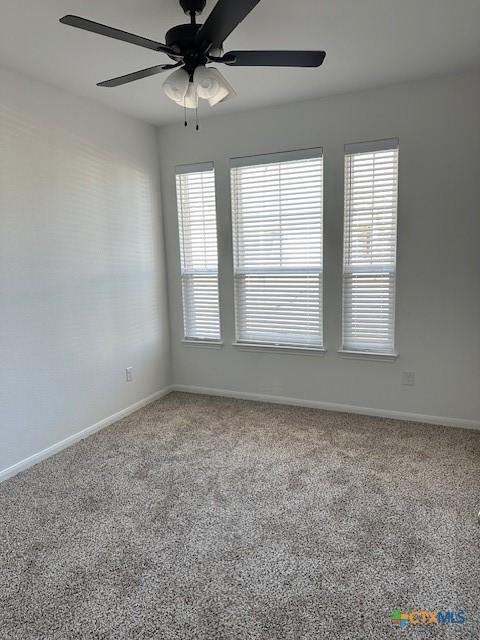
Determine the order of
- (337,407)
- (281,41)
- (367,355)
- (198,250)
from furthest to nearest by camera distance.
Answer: (198,250)
(337,407)
(367,355)
(281,41)

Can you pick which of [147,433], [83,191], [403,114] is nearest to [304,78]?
[403,114]

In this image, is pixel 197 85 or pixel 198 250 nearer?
pixel 197 85

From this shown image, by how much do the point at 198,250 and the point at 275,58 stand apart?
2.33 meters

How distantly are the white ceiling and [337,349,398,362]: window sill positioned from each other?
2106 millimetres

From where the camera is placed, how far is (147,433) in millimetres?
3424

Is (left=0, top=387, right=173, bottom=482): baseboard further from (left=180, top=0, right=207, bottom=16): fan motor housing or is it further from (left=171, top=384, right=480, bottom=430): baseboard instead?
(left=180, top=0, right=207, bottom=16): fan motor housing

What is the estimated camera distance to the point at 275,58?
77.3 inches

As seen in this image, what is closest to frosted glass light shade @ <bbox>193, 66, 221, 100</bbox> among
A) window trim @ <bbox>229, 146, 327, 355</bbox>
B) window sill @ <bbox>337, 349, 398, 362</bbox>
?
window trim @ <bbox>229, 146, 327, 355</bbox>

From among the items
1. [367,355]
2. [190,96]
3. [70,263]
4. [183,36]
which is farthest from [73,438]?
[183,36]

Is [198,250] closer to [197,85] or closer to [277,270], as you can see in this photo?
[277,270]

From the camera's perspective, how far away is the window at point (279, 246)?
3617mm

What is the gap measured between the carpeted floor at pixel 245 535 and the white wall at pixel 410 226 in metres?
0.41

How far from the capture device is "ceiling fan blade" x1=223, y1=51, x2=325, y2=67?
1.91m

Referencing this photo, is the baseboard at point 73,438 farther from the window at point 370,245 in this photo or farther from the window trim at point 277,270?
the window at point 370,245
